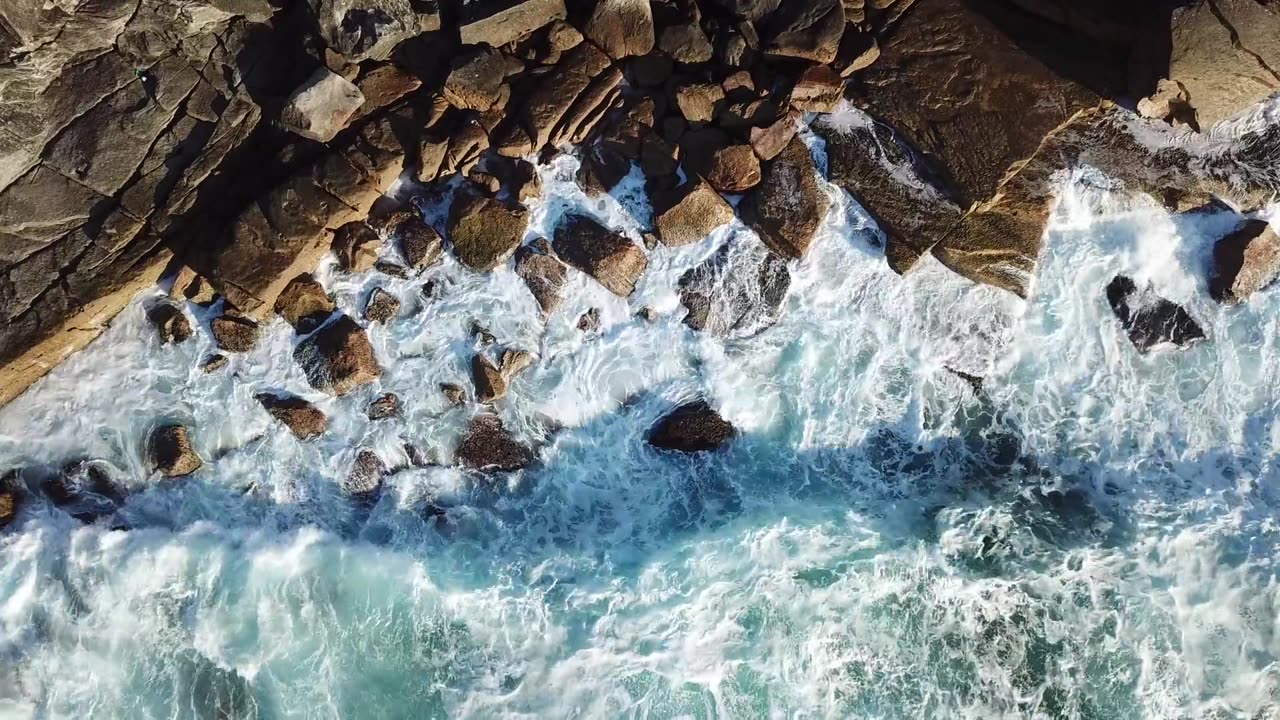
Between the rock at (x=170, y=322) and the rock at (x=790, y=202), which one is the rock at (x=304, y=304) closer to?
the rock at (x=170, y=322)

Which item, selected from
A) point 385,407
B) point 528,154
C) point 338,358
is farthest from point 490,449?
point 528,154

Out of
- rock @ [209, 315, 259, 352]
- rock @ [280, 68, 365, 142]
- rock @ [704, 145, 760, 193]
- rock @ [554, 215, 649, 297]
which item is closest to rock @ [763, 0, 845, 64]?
rock @ [704, 145, 760, 193]

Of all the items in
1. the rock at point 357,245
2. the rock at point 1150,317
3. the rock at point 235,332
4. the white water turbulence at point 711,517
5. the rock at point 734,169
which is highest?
the rock at point 734,169

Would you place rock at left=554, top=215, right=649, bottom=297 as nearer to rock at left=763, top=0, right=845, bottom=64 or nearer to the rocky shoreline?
the rocky shoreline

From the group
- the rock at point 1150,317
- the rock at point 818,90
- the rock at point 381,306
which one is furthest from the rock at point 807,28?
the rock at point 381,306

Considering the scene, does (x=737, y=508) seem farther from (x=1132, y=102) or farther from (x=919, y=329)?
(x=1132, y=102)

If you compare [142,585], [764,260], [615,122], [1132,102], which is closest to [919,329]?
[764,260]
